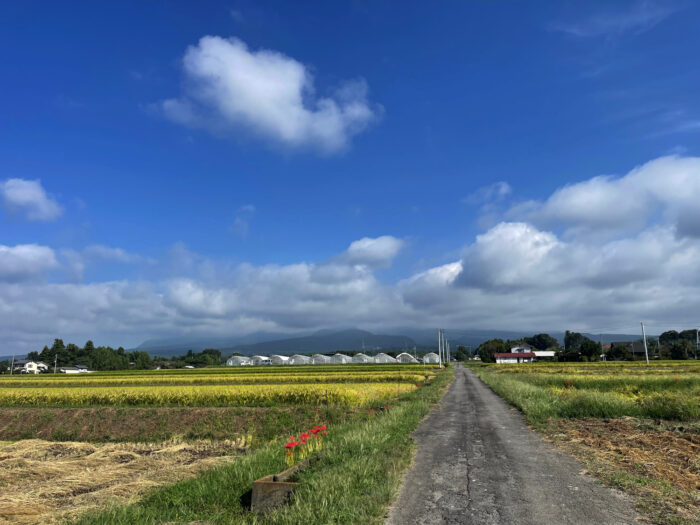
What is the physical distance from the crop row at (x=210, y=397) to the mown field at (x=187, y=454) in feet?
0.24

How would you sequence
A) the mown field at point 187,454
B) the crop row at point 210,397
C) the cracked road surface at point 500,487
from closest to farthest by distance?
the cracked road surface at point 500,487 < the mown field at point 187,454 < the crop row at point 210,397

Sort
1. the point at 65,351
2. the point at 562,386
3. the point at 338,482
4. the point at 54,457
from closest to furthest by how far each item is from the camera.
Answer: the point at 338,482, the point at 54,457, the point at 562,386, the point at 65,351

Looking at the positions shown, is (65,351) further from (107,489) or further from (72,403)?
A: (107,489)

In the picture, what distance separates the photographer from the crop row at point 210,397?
920 inches

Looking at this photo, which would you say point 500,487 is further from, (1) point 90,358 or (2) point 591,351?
(1) point 90,358

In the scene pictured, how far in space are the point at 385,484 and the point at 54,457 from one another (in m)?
13.7

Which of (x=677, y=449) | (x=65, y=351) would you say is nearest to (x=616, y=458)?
(x=677, y=449)

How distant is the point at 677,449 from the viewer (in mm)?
9969

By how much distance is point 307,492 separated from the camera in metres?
6.71

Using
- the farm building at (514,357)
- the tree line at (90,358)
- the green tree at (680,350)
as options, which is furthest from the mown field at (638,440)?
the tree line at (90,358)

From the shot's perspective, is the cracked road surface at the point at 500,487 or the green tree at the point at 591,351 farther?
the green tree at the point at 591,351

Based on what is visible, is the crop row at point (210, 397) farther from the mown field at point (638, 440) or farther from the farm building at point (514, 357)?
the farm building at point (514, 357)

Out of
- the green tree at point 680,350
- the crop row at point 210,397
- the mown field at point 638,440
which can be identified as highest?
the mown field at point 638,440

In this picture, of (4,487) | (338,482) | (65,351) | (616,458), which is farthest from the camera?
(65,351)
